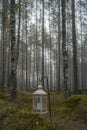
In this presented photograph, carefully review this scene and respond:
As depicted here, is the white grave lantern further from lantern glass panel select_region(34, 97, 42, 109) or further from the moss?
the moss

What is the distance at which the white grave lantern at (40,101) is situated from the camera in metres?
7.48

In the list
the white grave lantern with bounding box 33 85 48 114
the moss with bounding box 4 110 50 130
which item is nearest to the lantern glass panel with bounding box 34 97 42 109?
the white grave lantern with bounding box 33 85 48 114

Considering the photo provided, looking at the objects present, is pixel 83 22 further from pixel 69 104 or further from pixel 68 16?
pixel 69 104

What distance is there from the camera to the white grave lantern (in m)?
7.48

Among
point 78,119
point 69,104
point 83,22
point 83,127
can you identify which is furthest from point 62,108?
point 83,22

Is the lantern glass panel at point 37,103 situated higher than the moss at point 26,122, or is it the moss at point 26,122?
the lantern glass panel at point 37,103

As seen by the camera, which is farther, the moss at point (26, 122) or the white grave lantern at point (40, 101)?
the white grave lantern at point (40, 101)

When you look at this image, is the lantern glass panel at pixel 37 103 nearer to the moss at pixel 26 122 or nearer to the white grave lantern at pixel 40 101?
the white grave lantern at pixel 40 101

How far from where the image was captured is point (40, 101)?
298 inches

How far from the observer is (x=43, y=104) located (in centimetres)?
769

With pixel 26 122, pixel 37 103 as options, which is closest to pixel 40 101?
pixel 37 103

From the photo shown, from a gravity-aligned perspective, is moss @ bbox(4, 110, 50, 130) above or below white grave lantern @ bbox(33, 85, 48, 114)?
below

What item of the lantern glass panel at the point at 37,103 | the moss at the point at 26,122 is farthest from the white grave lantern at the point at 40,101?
the moss at the point at 26,122

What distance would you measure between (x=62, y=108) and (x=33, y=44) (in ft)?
105
